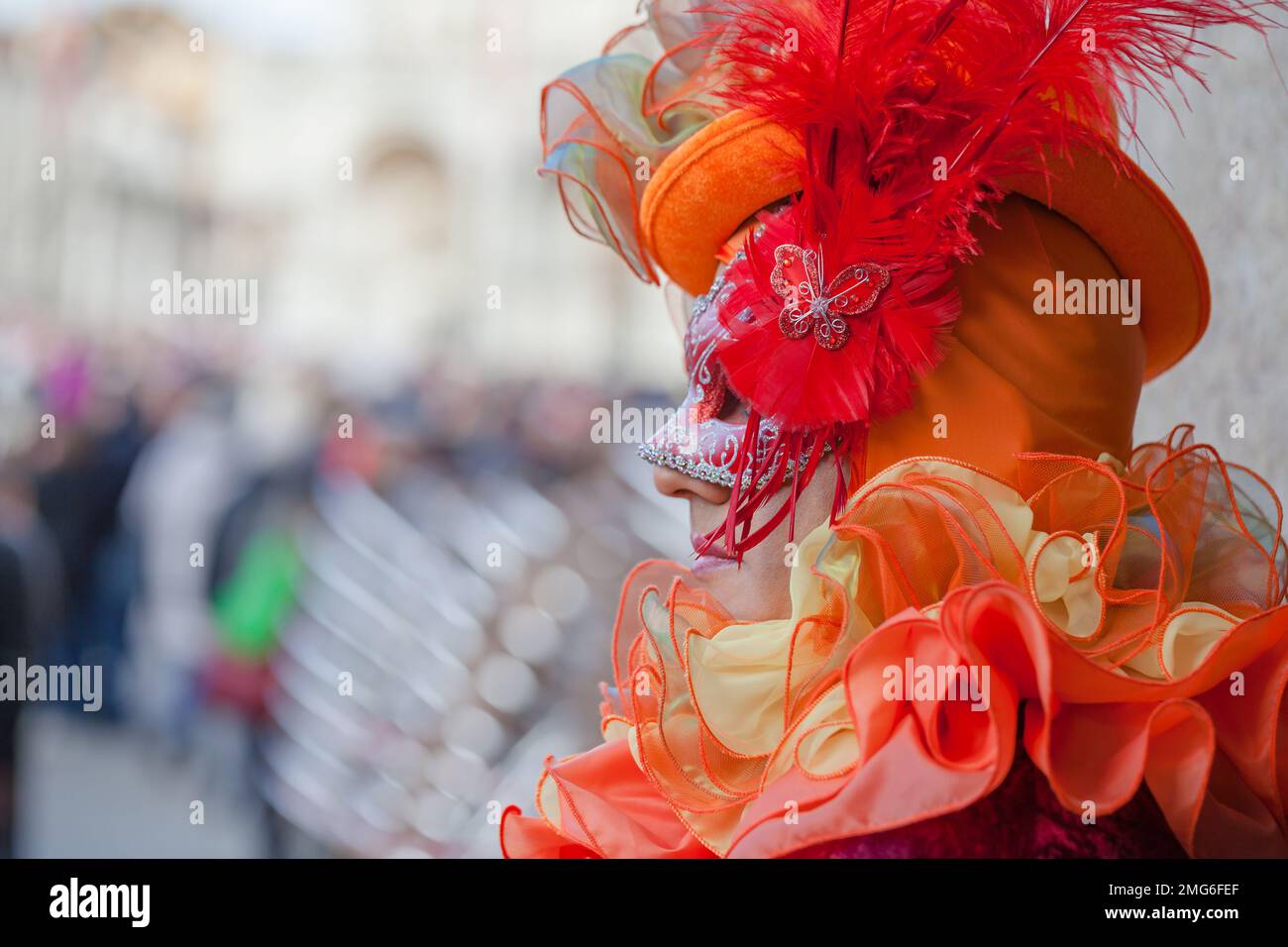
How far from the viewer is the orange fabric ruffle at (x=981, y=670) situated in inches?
41.1

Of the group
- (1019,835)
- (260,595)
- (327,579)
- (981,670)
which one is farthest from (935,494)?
(260,595)

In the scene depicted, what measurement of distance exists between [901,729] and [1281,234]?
46.0 inches

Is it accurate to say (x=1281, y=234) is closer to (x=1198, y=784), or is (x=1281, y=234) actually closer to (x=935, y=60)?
(x=935, y=60)

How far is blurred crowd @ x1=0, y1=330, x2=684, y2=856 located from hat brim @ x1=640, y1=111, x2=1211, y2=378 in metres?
2.09

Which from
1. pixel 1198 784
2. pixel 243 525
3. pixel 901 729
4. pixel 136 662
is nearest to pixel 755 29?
pixel 901 729

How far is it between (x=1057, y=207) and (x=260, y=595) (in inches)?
141

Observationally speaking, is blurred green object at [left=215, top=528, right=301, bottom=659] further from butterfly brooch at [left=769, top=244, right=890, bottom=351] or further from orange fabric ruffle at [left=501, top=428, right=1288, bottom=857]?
butterfly brooch at [left=769, top=244, right=890, bottom=351]

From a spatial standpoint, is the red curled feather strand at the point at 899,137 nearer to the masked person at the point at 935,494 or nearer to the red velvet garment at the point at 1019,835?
the masked person at the point at 935,494

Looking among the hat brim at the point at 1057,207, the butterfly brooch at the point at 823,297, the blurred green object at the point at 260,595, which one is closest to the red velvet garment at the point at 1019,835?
the butterfly brooch at the point at 823,297

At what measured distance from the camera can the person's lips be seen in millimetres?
1411

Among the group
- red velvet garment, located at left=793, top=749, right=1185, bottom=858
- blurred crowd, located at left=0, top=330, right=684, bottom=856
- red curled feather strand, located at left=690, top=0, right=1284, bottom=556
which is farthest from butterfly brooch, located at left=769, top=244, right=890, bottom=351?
blurred crowd, located at left=0, top=330, right=684, bottom=856

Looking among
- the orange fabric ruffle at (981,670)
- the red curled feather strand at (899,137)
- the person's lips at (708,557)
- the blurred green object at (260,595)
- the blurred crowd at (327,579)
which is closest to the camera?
the orange fabric ruffle at (981,670)

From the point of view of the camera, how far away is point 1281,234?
1807 millimetres
